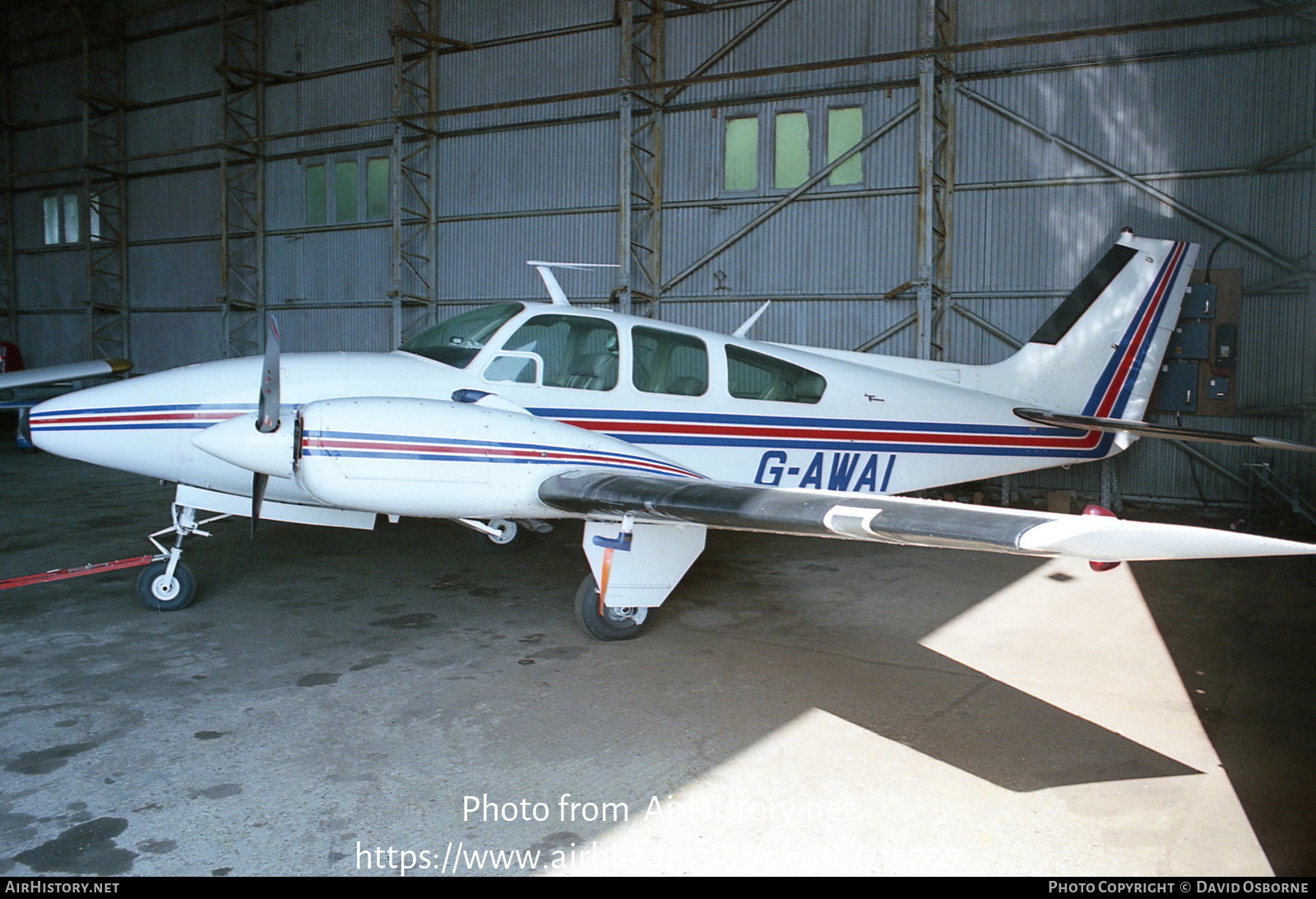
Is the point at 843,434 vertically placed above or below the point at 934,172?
below

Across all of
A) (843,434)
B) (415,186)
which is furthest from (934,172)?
(415,186)

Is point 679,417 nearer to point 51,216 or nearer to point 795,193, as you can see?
point 795,193

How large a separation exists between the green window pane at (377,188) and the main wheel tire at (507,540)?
10.6 metres

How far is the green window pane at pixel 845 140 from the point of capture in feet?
43.2

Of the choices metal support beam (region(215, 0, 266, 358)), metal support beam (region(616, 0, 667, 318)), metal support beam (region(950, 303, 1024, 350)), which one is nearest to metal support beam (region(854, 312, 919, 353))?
metal support beam (region(950, 303, 1024, 350))

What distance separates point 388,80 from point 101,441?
13.5m

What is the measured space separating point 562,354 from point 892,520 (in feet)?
11.2

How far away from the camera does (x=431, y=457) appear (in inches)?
206

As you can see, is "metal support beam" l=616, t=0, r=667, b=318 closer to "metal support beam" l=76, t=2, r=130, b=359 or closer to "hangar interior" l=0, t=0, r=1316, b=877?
"hangar interior" l=0, t=0, r=1316, b=877

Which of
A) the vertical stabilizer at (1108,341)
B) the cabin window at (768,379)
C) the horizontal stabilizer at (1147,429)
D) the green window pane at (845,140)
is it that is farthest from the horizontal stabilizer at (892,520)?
the green window pane at (845,140)

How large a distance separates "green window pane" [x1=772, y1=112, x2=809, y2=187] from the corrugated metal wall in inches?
5.7

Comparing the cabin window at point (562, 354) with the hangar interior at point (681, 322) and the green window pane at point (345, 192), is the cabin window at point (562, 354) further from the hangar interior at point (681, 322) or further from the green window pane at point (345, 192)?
the green window pane at point (345, 192)

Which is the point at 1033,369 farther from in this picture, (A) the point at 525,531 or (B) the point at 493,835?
(B) the point at 493,835

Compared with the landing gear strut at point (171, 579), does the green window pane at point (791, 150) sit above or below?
above
